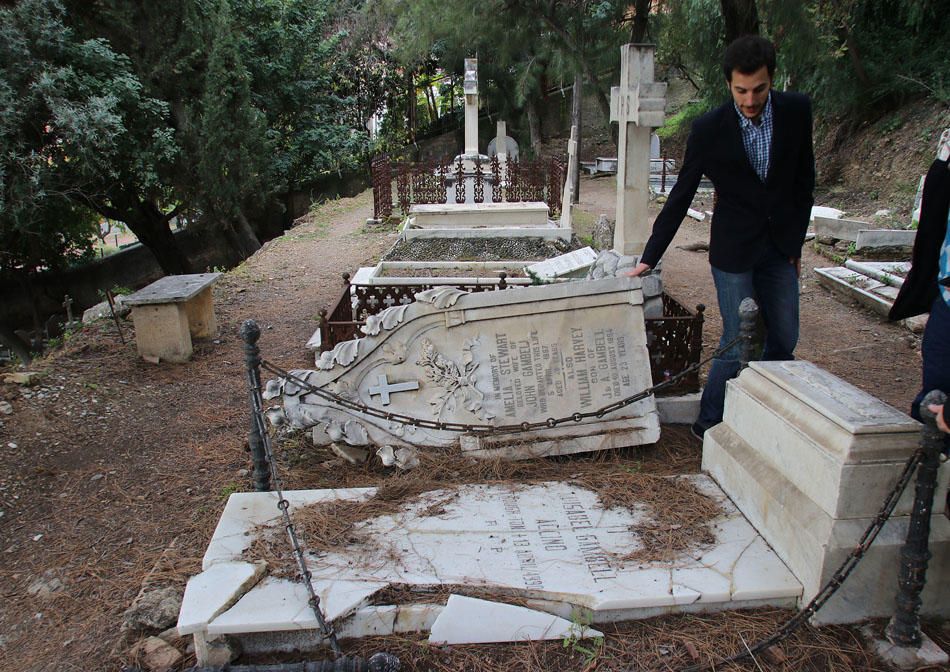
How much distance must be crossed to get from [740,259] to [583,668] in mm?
2172

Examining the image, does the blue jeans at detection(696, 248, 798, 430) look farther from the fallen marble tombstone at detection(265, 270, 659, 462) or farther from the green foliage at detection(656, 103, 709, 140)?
the green foliage at detection(656, 103, 709, 140)

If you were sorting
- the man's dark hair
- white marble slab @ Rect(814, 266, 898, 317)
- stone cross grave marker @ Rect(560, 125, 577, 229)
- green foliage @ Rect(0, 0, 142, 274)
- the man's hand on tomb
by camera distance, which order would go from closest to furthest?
the man's dark hair, the man's hand on tomb, white marble slab @ Rect(814, 266, 898, 317), green foliage @ Rect(0, 0, 142, 274), stone cross grave marker @ Rect(560, 125, 577, 229)

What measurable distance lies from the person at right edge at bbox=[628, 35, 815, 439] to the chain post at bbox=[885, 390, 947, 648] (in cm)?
142

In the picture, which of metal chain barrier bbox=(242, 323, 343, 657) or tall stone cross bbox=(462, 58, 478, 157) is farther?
tall stone cross bbox=(462, 58, 478, 157)

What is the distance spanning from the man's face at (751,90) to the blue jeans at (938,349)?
1.26 meters

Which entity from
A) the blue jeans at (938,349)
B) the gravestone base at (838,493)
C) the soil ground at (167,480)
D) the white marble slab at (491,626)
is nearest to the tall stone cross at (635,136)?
the soil ground at (167,480)

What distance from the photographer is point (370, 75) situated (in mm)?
24641

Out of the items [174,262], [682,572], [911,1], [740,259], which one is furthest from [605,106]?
[682,572]

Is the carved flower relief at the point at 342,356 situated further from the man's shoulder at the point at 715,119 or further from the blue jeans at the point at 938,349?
the blue jeans at the point at 938,349

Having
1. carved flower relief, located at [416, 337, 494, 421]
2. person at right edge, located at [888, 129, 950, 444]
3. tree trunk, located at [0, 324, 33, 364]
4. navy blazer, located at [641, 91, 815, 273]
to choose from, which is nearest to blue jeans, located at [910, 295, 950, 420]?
person at right edge, located at [888, 129, 950, 444]

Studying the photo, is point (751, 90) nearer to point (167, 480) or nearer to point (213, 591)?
point (213, 591)

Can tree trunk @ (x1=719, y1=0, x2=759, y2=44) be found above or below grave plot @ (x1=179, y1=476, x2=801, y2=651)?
above

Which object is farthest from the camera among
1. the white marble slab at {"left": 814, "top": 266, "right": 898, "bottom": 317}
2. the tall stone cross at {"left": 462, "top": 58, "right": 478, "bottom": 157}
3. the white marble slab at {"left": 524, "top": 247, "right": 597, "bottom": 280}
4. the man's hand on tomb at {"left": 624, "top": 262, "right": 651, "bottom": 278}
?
the tall stone cross at {"left": 462, "top": 58, "right": 478, "bottom": 157}

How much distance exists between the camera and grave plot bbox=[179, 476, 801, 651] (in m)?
2.60
